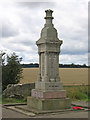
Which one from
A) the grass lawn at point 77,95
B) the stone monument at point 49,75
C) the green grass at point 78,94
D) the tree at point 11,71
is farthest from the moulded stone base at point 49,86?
the tree at point 11,71

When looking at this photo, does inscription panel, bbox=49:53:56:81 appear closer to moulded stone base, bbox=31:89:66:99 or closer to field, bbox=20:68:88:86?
moulded stone base, bbox=31:89:66:99

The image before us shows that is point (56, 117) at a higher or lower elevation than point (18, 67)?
lower

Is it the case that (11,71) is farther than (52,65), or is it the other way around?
(11,71)

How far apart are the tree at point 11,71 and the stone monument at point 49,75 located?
925 centimetres

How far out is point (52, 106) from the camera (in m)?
14.7

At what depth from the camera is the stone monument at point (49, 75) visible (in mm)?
14969

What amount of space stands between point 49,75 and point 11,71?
10093 mm

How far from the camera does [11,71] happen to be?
25.2 meters

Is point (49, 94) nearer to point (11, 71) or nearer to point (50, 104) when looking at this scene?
point (50, 104)

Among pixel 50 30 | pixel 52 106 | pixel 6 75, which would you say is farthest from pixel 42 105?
pixel 6 75

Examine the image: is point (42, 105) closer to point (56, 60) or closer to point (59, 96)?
point (59, 96)

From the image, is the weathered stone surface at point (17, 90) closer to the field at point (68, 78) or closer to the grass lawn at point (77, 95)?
the grass lawn at point (77, 95)

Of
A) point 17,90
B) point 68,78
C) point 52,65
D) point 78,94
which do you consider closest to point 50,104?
point 52,65

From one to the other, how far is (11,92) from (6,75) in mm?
3863
